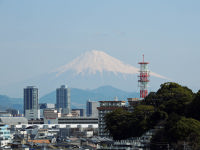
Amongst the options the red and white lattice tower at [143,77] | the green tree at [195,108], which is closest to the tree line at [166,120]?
the green tree at [195,108]

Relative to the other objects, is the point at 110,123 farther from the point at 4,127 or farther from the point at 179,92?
the point at 4,127

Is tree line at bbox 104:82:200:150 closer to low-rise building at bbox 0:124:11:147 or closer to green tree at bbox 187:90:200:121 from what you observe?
green tree at bbox 187:90:200:121

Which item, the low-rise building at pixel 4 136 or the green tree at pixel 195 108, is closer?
the green tree at pixel 195 108

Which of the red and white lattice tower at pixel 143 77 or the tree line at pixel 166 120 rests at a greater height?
the red and white lattice tower at pixel 143 77

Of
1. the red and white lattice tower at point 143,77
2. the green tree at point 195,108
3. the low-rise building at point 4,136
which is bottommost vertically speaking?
the low-rise building at point 4,136

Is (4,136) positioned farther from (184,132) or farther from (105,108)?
(184,132)

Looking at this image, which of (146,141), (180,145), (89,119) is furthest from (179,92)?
(89,119)

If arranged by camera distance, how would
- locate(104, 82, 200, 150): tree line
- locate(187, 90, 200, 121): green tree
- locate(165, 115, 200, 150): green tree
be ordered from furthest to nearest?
locate(187, 90, 200, 121): green tree < locate(104, 82, 200, 150): tree line < locate(165, 115, 200, 150): green tree

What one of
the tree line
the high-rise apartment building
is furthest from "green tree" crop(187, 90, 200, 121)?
the high-rise apartment building

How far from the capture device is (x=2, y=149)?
276 feet

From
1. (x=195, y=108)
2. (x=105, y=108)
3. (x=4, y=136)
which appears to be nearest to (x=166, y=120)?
(x=195, y=108)

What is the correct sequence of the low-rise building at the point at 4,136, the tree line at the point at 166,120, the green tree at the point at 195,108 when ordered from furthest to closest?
1. the low-rise building at the point at 4,136
2. the green tree at the point at 195,108
3. the tree line at the point at 166,120

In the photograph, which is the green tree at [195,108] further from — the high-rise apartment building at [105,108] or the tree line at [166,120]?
the high-rise apartment building at [105,108]

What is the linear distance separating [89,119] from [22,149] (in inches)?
4093
